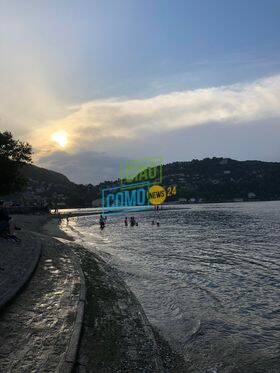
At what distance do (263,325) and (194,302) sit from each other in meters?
3.61

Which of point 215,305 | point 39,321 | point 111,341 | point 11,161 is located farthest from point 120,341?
point 11,161

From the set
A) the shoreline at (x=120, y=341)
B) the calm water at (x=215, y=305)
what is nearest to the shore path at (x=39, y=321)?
the shoreline at (x=120, y=341)

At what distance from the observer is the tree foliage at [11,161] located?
47.0m

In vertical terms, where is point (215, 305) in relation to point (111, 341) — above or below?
below

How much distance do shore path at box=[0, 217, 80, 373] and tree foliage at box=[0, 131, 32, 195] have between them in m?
32.9

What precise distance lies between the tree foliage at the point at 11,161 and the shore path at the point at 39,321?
32.9 metres

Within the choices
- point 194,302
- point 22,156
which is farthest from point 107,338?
point 22,156

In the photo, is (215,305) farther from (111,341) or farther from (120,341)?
(111,341)

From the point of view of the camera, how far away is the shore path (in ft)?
24.6

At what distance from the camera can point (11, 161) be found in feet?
159

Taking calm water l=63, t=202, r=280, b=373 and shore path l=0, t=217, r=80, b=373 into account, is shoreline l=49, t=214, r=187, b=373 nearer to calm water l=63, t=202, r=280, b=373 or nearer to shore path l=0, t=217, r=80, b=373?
shore path l=0, t=217, r=80, b=373

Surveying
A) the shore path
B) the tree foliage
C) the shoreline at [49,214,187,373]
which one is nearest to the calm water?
the shoreline at [49,214,187,373]

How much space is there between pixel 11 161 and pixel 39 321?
4154 cm

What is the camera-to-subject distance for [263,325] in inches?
509
